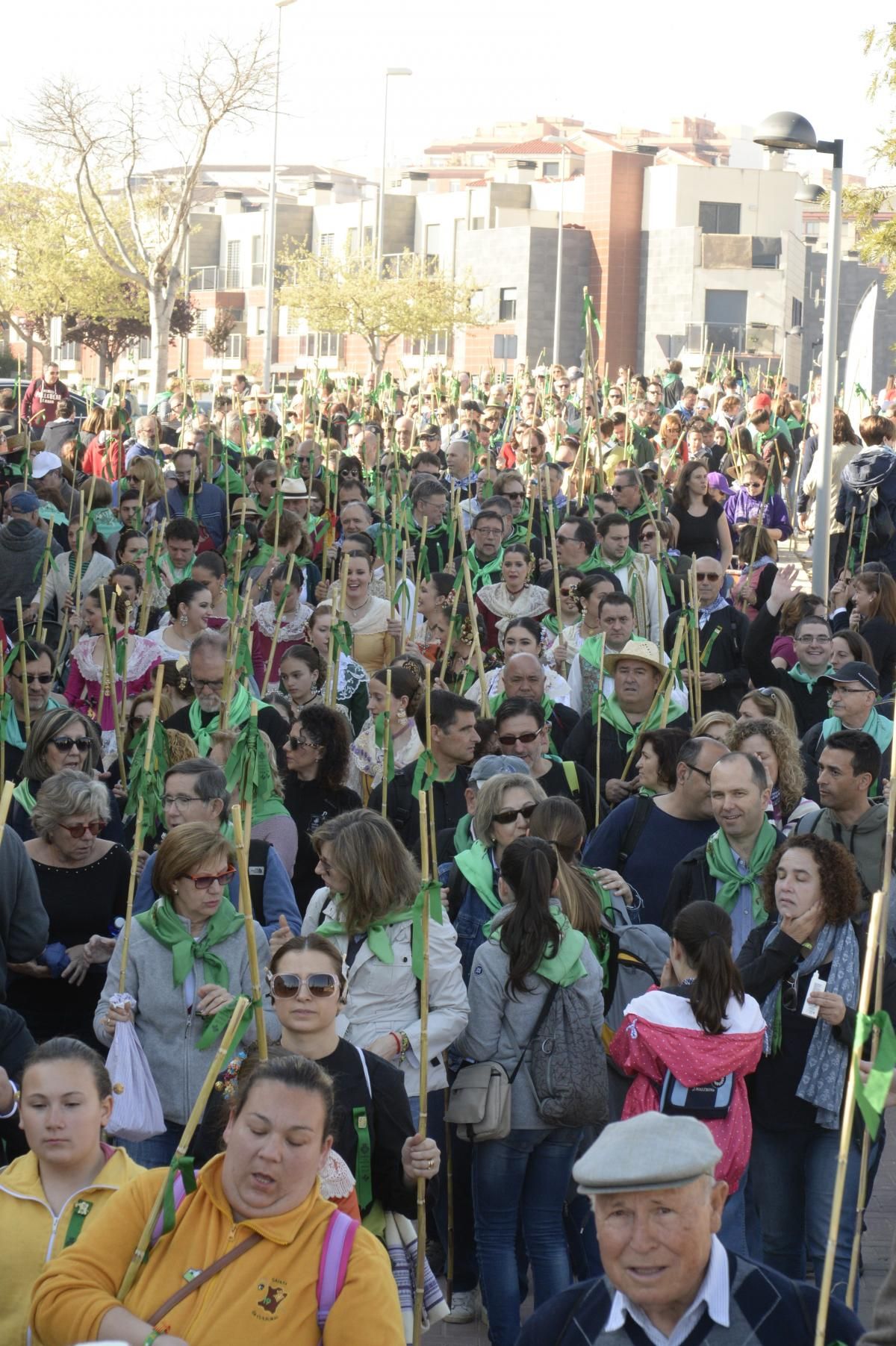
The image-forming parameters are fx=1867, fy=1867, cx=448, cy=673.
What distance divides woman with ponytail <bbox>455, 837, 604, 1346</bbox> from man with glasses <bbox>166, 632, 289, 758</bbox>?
244 centimetres

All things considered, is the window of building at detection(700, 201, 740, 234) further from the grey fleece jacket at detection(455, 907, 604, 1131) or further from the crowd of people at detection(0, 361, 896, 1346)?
the grey fleece jacket at detection(455, 907, 604, 1131)

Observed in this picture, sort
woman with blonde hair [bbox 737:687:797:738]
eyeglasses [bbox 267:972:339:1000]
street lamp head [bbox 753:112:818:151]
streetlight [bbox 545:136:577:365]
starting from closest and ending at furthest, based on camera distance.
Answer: eyeglasses [bbox 267:972:339:1000]
woman with blonde hair [bbox 737:687:797:738]
street lamp head [bbox 753:112:818:151]
streetlight [bbox 545:136:577:365]

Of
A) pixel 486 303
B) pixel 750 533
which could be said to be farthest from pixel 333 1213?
pixel 486 303

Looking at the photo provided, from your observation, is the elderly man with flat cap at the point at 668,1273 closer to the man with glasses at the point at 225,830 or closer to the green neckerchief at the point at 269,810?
the man with glasses at the point at 225,830

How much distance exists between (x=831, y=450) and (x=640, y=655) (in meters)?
6.61

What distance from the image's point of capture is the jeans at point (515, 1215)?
5.28 m

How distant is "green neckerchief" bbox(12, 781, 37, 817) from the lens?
668 centimetres

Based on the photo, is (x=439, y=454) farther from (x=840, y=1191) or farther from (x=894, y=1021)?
(x=840, y=1191)

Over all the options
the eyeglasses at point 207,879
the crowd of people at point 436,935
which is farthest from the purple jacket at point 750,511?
the eyeglasses at point 207,879

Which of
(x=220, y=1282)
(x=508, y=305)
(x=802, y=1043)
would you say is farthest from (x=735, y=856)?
(x=508, y=305)

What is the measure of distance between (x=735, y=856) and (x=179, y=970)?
191 centimetres

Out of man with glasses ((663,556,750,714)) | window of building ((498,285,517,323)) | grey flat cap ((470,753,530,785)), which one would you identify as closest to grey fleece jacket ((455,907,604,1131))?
grey flat cap ((470,753,530,785))

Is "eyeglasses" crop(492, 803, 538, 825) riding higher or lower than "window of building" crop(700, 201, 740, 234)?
lower

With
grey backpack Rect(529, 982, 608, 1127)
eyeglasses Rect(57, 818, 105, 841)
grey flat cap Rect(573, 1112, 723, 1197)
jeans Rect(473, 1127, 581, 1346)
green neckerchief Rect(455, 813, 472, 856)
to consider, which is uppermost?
grey flat cap Rect(573, 1112, 723, 1197)
